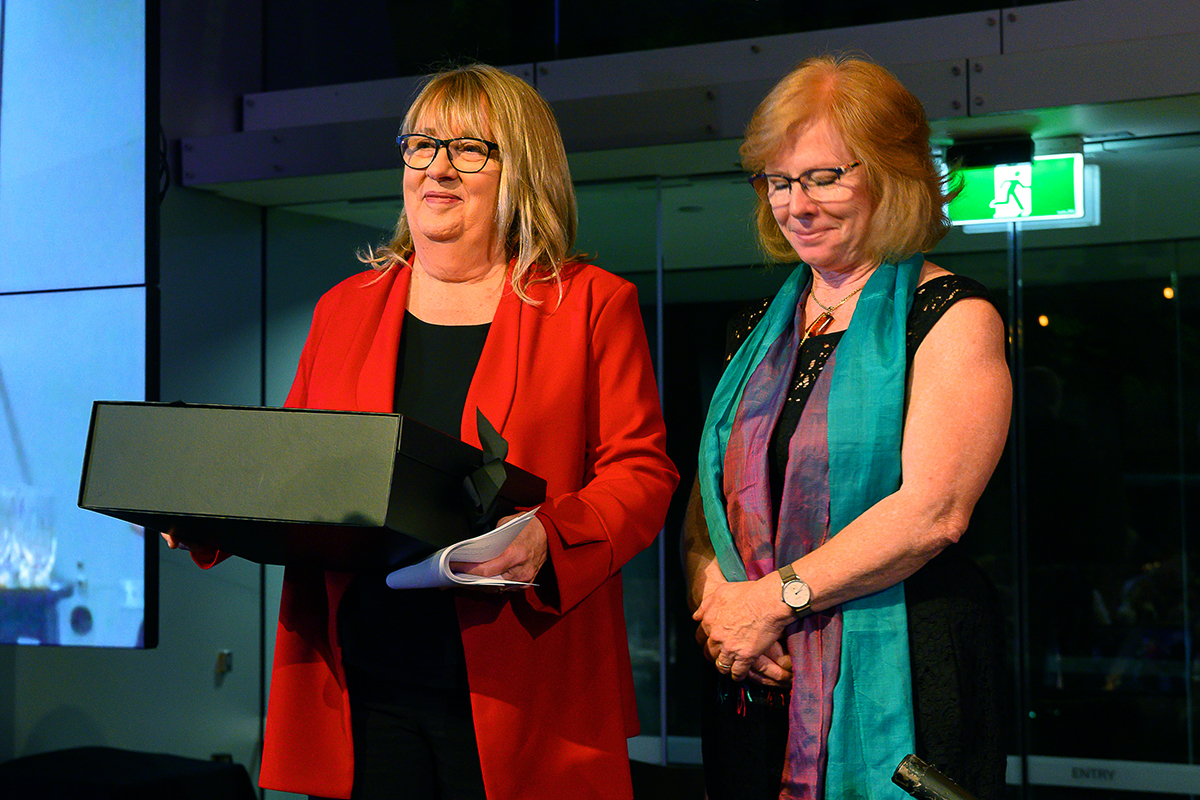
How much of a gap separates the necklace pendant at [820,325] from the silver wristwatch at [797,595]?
40 cm

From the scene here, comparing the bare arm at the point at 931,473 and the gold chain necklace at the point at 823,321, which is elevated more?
the gold chain necklace at the point at 823,321

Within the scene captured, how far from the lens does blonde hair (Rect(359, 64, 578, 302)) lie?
169 cm

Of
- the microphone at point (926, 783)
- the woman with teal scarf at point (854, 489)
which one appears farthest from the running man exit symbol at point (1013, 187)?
A: the microphone at point (926, 783)

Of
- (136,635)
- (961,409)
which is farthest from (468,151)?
(136,635)

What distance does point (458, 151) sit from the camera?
1.68 metres

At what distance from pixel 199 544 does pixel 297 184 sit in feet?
10.5

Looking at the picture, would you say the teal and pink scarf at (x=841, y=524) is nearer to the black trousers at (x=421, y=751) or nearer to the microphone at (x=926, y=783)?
the black trousers at (x=421, y=751)

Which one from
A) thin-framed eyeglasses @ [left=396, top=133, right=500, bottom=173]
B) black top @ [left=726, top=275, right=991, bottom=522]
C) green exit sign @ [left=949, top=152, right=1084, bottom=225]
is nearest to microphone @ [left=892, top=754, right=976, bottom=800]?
black top @ [left=726, top=275, right=991, bottom=522]

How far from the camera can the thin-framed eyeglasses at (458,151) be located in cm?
168

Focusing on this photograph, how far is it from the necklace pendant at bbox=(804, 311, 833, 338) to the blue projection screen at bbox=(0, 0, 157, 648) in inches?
78.1

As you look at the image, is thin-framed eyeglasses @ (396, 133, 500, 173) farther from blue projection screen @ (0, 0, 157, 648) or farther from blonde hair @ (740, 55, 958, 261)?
blue projection screen @ (0, 0, 157, 648)

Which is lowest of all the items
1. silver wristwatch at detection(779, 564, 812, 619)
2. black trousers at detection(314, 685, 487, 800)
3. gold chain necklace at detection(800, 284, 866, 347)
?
black trousers at detection(314, 685, 487, 800)

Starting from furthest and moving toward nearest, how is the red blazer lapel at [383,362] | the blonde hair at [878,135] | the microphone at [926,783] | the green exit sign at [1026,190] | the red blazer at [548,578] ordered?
1. the green exit sign at [1026,190]
2. the blonde hair at [878,135]
3. the red blazer lapel at [383,362]
4. the red blazer at [548,578]
5. the microphone at [926,783]

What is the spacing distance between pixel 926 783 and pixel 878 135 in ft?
3.53
